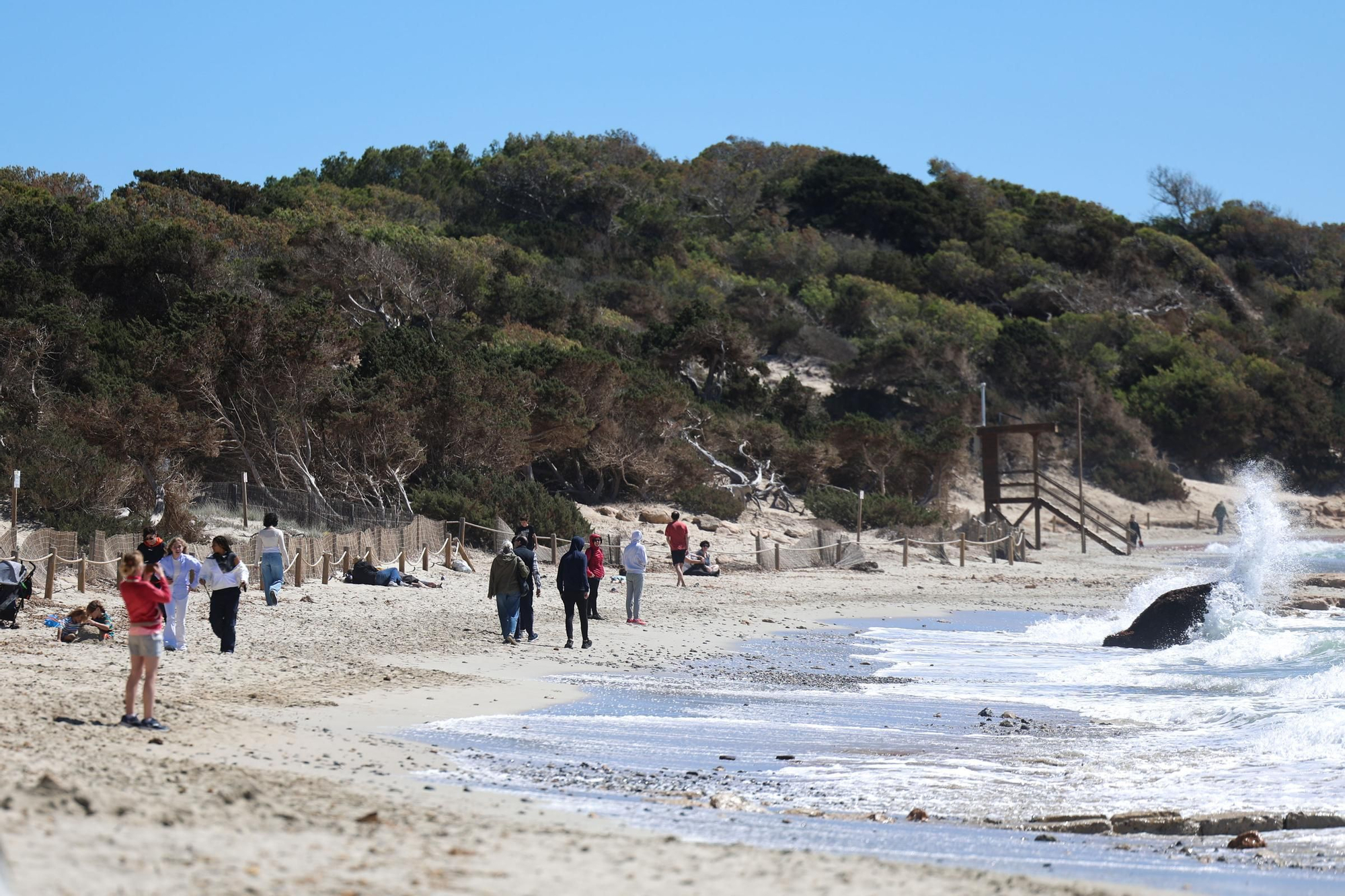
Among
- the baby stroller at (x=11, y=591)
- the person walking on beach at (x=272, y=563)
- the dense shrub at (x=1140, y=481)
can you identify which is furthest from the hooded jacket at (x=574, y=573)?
the dense shrub at (x=1140, y=481)

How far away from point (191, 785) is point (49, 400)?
75.2 ft

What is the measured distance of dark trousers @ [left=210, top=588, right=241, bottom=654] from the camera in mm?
12102

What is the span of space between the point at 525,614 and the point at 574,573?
0.85 m

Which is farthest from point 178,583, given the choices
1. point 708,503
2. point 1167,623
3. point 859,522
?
point 859,522

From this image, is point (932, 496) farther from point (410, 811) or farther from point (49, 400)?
point (410, 811)

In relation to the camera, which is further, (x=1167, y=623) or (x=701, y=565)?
(x=701, y=565)

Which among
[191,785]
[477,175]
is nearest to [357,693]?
[191,785]

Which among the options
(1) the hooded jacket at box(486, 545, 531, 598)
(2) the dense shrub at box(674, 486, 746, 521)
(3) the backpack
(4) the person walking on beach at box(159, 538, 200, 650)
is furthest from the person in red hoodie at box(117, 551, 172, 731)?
(2) the dense shrub at box(674, 486, 746, 521)

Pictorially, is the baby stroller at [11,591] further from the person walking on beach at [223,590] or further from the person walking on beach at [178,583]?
the person walking on beach at [223,590]

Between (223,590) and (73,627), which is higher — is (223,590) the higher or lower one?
the higher one

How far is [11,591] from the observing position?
1280 centimetres

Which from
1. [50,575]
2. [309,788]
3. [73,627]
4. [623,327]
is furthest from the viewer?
[623,327]

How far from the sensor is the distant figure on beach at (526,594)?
14773 mm

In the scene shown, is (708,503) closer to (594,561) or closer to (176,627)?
(594,561)
